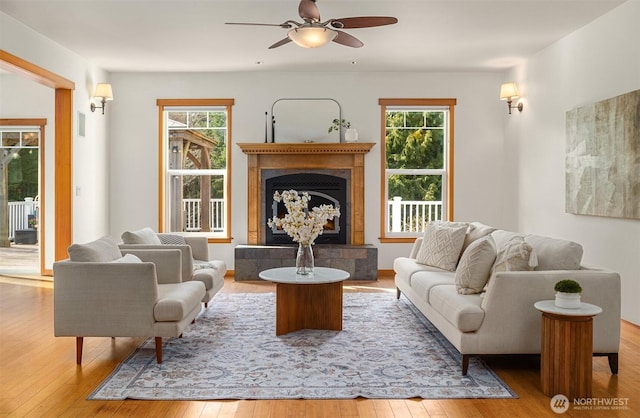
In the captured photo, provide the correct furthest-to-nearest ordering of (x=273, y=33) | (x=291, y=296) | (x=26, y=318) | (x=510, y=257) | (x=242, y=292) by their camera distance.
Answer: (x=242, y=292), (x=273, y=33), (x=26, y=318), (x=291, y=296), (x=510, y=257)

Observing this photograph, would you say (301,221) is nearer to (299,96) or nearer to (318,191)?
(318,191)

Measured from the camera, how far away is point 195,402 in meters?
3.14

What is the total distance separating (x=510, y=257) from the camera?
376 centimetres

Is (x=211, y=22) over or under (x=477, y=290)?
over

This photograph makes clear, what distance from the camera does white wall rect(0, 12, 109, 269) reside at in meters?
6.08

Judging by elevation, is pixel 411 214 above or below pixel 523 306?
above

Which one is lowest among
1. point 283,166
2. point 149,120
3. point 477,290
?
point 477,290

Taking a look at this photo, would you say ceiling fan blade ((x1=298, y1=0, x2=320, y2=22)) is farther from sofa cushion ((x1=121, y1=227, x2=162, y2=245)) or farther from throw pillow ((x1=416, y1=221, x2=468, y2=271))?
sofa cushion ((x1=121, y1=227, x2=162, y2=245))

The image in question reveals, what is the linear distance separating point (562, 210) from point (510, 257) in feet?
9.18

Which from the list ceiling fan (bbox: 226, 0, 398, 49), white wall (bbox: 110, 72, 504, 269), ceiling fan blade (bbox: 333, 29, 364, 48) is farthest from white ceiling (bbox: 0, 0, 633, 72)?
ceiling fan (bbox: 226, 0, 398, 49)

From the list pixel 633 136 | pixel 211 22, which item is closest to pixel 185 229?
pixel 211 22

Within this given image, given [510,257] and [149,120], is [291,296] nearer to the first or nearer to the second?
[510,257]

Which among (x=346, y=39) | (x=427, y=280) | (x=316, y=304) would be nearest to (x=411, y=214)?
(x=427, y=280)

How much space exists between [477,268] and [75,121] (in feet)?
17.1
